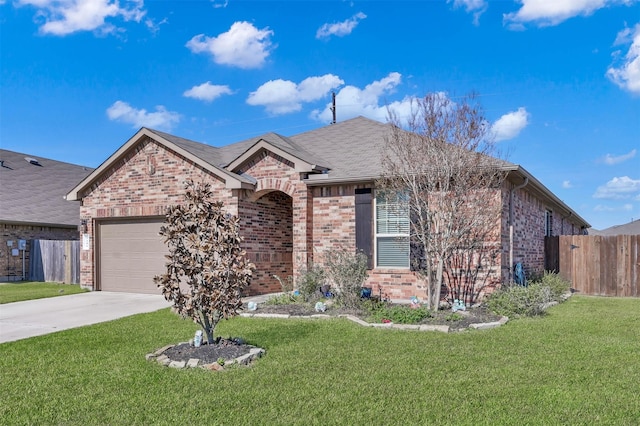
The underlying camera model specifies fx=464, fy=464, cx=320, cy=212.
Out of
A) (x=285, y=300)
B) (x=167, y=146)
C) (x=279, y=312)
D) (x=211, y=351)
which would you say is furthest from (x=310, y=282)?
(x=167, y=146)

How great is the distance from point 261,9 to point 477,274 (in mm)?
9073

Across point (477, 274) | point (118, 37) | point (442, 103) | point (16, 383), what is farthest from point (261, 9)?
point (16, 383)

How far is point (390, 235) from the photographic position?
1131 centimetres

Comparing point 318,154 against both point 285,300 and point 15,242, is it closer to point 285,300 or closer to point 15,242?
point 285,300

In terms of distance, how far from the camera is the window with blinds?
438 inches

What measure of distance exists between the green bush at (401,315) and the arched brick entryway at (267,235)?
16.4 ft

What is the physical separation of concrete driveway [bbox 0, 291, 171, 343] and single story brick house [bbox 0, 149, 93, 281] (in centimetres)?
735

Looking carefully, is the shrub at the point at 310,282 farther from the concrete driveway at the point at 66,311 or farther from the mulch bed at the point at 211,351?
the mulch bed at the point at 211,351

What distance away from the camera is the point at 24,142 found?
83.1ft

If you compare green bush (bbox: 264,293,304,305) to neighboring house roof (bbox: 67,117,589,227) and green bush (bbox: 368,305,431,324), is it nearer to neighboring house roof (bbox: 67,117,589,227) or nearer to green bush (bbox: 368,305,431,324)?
green bush (bbox: 368,305,431,324)

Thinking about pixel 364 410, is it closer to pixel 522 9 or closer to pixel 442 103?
pixel 442 103

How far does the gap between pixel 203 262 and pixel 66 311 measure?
6.33 m

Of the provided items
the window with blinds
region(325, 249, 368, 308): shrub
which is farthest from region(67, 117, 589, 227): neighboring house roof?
region(325, 249, 368, 308): shrub

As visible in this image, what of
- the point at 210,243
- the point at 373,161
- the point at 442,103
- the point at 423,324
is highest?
the point at 442,103
